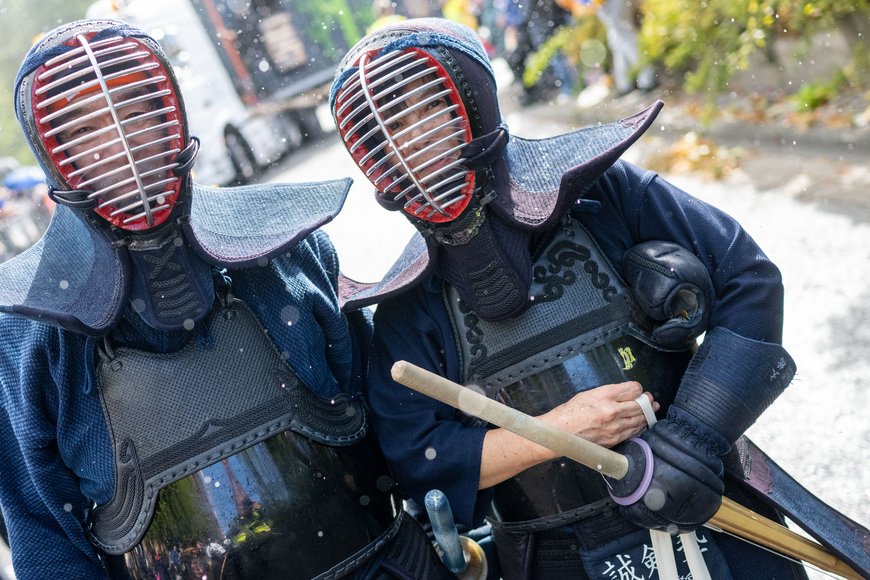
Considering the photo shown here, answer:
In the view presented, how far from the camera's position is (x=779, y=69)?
8492 mm

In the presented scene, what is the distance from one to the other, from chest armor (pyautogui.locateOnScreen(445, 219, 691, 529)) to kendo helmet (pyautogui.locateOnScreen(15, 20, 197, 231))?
0.90m

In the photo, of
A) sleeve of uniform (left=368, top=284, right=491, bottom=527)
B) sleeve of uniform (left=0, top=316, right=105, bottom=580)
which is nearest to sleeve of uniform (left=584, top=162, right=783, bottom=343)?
sleeve of uniform (left=368, top=284, right=491, bottom=527)

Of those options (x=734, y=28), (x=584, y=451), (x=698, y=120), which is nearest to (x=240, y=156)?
(x=698, y=120)

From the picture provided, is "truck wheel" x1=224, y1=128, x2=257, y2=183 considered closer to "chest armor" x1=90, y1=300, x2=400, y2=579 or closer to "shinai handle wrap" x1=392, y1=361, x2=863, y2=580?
"chest armor" x1=90, y1=300, x2=400, y2=579

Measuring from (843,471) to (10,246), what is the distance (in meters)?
13.6

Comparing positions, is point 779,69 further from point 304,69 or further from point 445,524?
point 304,69

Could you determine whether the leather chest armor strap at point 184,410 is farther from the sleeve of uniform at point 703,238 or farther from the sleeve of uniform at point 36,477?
the sleeve of uniform at point 703,238

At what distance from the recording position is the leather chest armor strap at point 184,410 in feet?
7.50

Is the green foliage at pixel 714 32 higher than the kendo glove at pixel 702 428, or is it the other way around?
the kendo glove at pixel 702 428

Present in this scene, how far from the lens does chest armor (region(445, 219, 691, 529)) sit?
231 centimetres

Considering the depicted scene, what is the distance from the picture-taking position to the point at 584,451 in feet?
6.81

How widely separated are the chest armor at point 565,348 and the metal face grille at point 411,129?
0.33m

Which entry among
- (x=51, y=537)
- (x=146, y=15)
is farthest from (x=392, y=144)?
(x=146, y=15)

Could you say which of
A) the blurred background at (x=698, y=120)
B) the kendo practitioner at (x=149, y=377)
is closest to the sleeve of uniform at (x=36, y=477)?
the kendo practitioner at (x=149, y=377)
